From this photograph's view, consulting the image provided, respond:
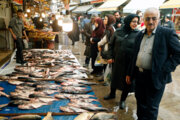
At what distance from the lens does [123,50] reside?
3.93 m

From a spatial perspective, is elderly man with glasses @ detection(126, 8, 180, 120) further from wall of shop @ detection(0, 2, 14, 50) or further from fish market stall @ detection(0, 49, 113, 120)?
wall of shop @ detection(0, 2, 14, 50)

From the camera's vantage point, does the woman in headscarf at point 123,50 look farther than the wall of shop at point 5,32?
No

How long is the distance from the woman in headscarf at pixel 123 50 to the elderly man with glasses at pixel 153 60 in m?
0.99

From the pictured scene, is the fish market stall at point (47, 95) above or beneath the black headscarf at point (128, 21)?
beneath

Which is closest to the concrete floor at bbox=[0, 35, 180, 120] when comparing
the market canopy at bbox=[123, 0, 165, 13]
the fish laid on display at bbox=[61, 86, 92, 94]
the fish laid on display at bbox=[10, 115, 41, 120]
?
the fish laid on display at bbox=[61, 86, 92, 94]

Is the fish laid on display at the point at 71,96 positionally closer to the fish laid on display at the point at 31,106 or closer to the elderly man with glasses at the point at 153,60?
the fish laid on display at the point at 31,106

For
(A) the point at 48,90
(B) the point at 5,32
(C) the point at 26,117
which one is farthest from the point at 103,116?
(B) the point at 5,32

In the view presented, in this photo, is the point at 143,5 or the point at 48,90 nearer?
the point at 48,90

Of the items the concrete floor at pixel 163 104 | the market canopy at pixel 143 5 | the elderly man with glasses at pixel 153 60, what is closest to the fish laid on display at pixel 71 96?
the elderly man with glasses at pixel 153 60

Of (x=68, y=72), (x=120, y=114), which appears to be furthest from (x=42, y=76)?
(x=120, y=114)

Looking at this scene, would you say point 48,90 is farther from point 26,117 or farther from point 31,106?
point 26,117

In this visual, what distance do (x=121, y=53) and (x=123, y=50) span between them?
0.08 metres

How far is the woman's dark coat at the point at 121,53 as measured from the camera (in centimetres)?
386

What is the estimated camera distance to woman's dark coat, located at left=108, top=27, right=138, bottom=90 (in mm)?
3859
